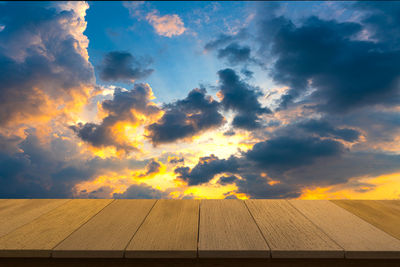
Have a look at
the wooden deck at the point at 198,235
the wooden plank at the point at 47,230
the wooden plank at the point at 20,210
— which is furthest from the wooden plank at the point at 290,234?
the wooden plank at the point at 20,210

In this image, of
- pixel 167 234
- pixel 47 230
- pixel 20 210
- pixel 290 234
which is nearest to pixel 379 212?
pixel 290 234

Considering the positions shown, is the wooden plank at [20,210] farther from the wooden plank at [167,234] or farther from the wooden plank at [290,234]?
the wooden plank at [290,234]

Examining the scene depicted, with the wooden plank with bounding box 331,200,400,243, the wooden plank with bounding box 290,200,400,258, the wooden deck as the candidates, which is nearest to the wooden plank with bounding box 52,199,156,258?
the wooden deck

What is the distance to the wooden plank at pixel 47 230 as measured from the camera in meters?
1.72

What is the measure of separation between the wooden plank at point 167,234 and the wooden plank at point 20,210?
1.05m

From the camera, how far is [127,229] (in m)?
1.98

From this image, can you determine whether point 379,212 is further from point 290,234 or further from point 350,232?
point 290,234

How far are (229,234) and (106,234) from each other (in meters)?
0.90

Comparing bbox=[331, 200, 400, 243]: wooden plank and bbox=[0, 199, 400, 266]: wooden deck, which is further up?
bbox=[331, 200, 400, 243]: wooden plank

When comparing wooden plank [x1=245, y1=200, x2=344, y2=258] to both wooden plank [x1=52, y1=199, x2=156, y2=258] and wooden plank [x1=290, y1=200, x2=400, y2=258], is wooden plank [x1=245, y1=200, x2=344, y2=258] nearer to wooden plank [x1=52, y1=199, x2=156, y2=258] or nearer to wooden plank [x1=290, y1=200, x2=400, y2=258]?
wooden plank [x1=290, y1=200, x2=400, y2=258]

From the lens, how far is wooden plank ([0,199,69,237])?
85.3 inches
